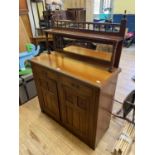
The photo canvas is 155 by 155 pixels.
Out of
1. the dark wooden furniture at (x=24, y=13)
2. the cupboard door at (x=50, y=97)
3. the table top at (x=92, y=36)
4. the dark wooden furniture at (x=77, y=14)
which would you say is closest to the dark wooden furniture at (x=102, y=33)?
the table top at (x=92, y=36)

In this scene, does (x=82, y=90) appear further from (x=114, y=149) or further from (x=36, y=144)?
(x=36, y=144)

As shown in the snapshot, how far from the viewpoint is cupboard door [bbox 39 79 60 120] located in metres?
1.57

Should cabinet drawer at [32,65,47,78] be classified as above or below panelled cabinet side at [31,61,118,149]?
above

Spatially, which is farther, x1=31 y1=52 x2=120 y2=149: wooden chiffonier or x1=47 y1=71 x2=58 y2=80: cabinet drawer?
x1=47 y1=71 x2=58 y2=80: cabinet drawer

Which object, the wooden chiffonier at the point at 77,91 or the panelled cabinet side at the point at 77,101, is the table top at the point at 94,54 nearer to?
the wooden chiffonier at the point at 77,91

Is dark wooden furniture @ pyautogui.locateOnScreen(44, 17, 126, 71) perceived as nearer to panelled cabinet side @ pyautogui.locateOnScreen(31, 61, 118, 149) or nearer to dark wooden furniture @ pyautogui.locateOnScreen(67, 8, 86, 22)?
panelled cabinet side @ pyautogui.locateOnScreen(31, 61, 118, 149)

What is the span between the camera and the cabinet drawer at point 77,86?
1.16 metres

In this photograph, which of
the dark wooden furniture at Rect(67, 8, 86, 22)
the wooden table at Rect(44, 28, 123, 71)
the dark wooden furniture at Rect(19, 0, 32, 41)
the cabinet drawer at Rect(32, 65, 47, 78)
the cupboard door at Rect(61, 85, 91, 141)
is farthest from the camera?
the dark wooden furniture at Rect(67, 8, 86, 22)

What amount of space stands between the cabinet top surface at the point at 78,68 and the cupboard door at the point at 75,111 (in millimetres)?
172

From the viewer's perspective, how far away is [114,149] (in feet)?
4.76

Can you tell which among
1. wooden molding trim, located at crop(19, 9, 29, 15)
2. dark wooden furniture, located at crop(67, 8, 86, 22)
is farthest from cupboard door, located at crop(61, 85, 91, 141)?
dark wooden furniture, located at crop(67, 8, 86, 22)

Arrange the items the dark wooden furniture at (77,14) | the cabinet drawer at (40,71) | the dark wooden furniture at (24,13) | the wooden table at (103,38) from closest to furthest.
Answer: the wooden table at (103,38), the cabinet drawer at (40,71), the dark wooden furniture at (24,13), the dark wooden furniture at (77,14)

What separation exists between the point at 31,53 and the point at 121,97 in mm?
1919
